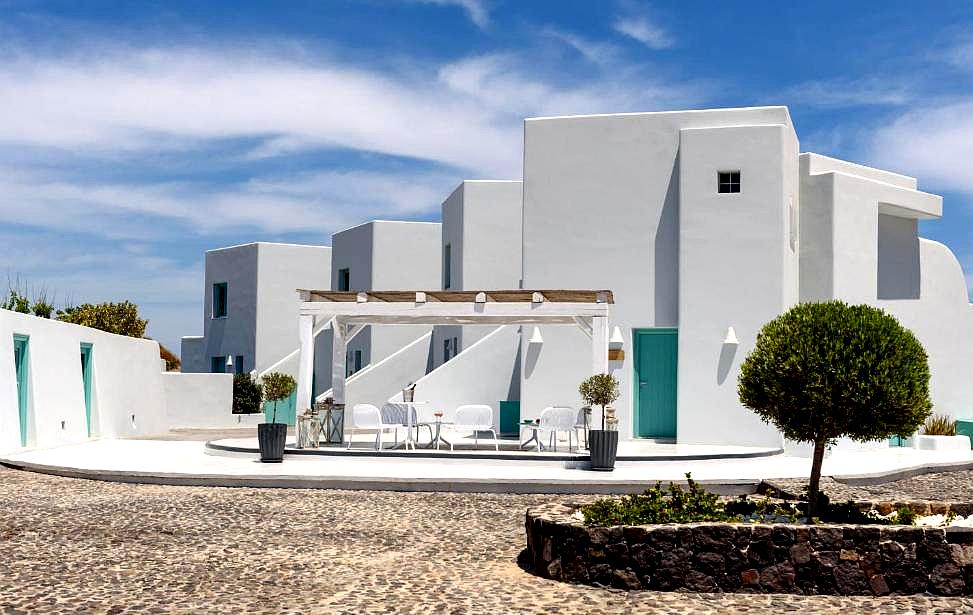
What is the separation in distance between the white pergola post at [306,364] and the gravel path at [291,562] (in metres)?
3.99

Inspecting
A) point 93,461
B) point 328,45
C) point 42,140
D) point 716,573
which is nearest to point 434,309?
point 328,45

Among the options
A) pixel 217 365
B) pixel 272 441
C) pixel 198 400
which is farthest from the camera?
pixel 217 365

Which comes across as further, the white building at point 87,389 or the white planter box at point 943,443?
the white planter box at point 943,443

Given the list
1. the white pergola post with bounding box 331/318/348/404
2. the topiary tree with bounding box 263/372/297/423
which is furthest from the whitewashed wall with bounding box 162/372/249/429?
the topiary tree with bounding box 263/372/297/423

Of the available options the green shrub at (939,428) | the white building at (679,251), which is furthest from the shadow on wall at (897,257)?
Answer: the green shrub at (939,428)

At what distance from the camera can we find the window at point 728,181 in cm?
1783

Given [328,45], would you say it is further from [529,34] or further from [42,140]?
[42,140]

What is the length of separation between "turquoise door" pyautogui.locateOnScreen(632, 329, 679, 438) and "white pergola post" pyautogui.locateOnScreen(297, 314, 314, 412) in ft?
21.3

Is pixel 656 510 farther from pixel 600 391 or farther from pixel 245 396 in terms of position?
pixel 245 396

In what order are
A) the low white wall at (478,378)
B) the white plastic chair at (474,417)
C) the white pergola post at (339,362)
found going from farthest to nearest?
the low white wall at (478,378) → the white pergola post at (339,362) → the white plastic chair at (474,417)

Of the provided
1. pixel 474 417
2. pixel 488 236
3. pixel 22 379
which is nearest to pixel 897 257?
pixel 488 236

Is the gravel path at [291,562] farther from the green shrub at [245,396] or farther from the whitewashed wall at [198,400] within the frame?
the green shrub at [245,396]

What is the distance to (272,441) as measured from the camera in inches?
539

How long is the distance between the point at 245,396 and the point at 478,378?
10.3 m
